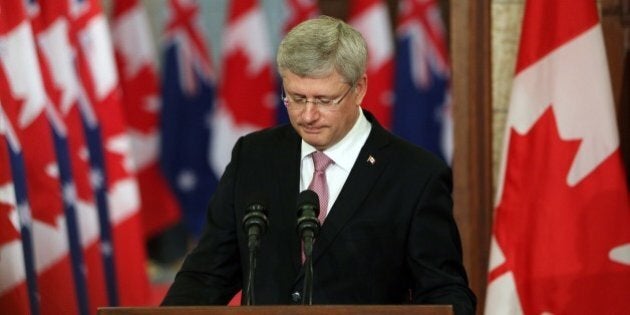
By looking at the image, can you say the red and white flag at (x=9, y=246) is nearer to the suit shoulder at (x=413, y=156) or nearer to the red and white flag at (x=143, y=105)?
the suit shoulder at (x=413, y=156)

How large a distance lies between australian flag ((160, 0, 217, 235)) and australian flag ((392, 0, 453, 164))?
1192mm

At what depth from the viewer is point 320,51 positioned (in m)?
2.35

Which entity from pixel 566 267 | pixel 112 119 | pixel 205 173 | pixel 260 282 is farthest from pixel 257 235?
pixel 205 173

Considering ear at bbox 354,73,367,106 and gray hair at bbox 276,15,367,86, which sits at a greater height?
gray hair at bbox 276,15,367,86

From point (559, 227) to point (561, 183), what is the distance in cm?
15

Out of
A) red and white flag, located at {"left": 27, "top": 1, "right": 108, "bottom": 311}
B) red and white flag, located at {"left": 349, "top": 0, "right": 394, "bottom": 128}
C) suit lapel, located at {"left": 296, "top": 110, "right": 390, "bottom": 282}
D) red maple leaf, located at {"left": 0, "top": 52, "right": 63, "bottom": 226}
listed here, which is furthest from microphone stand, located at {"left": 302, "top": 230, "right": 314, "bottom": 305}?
red and white flag, located at {"left": 349, "top": 0, "right": 394, "bottom": 128}

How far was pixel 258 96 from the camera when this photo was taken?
17.8ft

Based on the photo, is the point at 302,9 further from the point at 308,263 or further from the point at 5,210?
the point at 308,263

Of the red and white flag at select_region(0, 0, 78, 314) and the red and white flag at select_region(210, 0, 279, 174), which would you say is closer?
the red and white flag at select_region(0, 0, 78, 314)

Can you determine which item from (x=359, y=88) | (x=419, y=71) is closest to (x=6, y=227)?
(x=359, y=88)

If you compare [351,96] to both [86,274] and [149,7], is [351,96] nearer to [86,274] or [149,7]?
[86,274]

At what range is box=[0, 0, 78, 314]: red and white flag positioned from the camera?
12.2ft

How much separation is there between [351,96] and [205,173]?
358cm

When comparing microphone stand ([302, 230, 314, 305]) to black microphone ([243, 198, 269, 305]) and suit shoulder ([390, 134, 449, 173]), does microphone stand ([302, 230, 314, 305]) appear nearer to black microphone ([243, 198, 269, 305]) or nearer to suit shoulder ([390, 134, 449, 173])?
black microphone ([243, 198, 269, 305])
